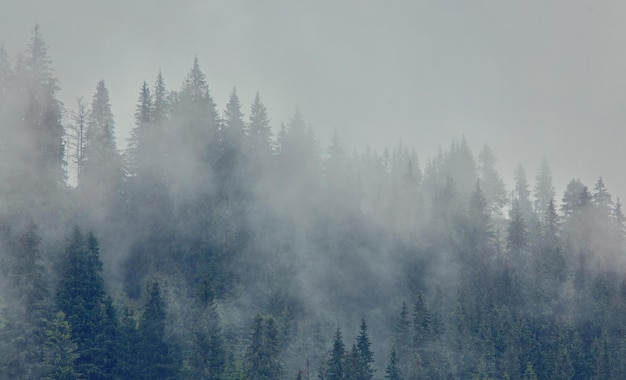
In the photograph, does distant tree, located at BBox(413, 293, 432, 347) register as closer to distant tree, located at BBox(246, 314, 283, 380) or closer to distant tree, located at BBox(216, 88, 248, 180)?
distant tree, located at BBox(246, 314, 283, 380)

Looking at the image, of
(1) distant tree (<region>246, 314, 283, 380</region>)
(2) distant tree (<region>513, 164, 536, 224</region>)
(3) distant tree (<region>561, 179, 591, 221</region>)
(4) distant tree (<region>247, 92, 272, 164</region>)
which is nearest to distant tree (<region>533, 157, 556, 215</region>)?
(2) distant tree (<region>513, 164, 536, 224</region>)

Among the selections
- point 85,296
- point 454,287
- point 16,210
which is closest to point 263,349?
point 85,296

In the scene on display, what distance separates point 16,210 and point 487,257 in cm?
6870

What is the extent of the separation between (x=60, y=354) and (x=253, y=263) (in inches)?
1482

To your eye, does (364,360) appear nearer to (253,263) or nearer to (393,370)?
(393,370)

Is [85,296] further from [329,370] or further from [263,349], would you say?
[329,370]

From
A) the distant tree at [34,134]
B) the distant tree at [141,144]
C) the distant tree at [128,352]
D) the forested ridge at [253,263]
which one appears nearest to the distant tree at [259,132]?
the forested ridge at [253,263]

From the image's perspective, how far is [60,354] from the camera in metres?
62.9

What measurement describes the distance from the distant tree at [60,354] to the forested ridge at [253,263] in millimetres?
197

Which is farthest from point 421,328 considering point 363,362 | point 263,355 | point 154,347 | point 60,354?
point 60,354

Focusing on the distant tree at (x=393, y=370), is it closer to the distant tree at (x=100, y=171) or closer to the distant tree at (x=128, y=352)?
the distant tree at (x=128, y=352)

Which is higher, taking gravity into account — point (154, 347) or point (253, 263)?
point (253, 263)

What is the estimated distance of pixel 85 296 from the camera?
68.3m

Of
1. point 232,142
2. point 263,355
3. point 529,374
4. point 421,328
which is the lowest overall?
point 529,374
